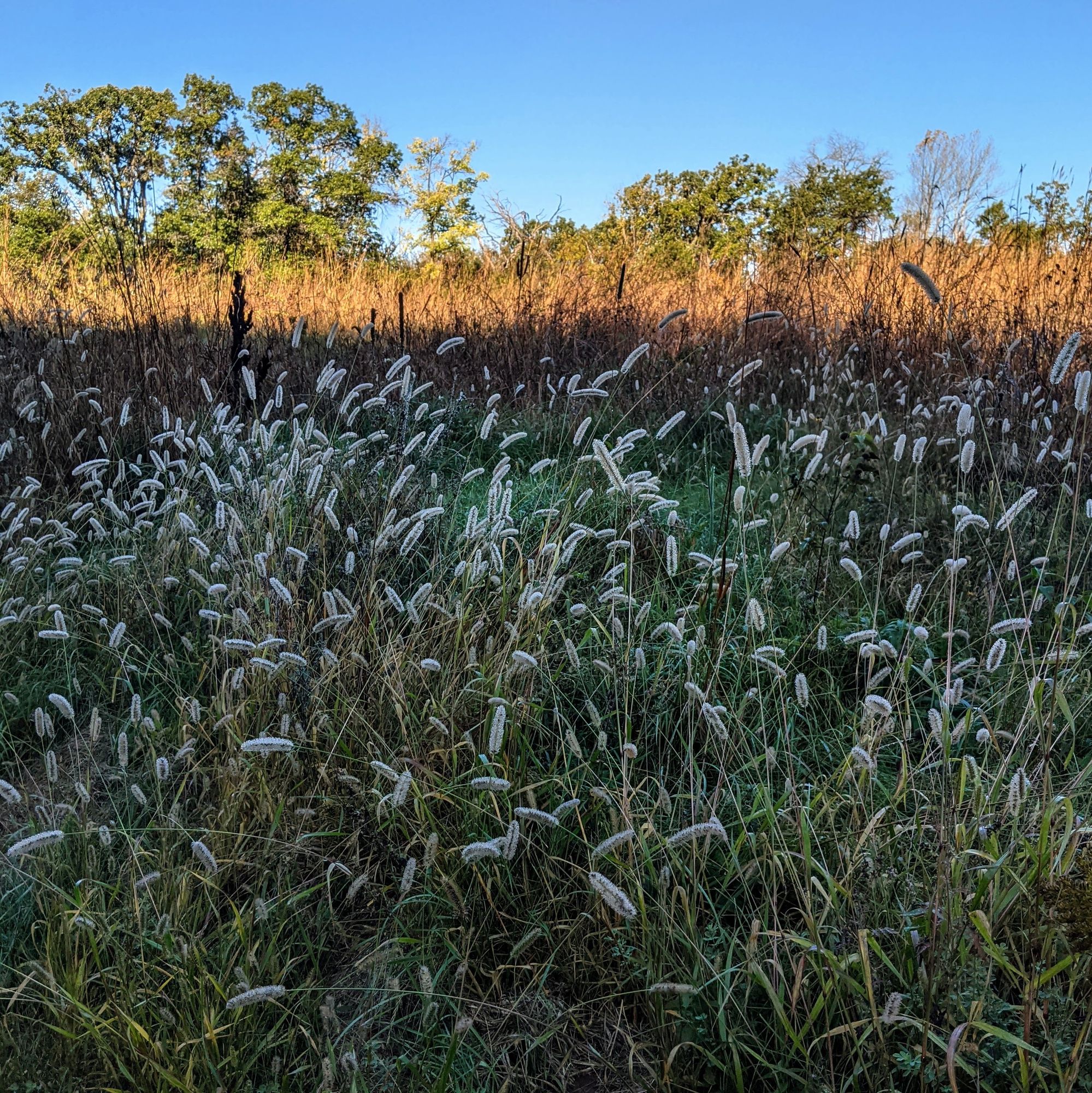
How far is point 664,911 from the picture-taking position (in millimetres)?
1470

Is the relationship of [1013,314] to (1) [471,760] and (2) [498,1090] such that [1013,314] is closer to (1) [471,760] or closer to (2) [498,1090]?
(1) [471,760]

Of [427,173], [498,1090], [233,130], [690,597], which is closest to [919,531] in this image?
[690,597]

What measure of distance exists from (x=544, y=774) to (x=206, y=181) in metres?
27.3

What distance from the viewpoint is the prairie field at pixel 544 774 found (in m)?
1.40

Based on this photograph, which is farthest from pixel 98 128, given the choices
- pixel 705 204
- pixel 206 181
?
pixel 705 204

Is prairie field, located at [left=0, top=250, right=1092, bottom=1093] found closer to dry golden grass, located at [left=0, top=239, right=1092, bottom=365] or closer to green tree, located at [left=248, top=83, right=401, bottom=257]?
dry golden grass, located at [left=0, top=239, right=1092, bottom=365]

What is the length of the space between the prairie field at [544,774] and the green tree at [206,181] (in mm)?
22798

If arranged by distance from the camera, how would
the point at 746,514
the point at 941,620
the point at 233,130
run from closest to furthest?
the point at 941,620 < the point at 746,514 < the point at 233,130

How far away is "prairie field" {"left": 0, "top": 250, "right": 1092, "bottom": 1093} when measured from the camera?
1399 mm

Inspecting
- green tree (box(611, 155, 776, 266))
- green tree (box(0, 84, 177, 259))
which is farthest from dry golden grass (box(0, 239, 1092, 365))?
green tree (box(611, 155, 776, 266))

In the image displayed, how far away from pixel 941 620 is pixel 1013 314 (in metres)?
4.64

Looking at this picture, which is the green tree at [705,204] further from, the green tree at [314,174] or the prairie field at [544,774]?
the prairie field at [544,774]

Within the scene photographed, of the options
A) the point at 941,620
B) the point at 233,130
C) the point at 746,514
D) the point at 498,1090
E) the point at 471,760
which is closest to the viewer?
the point at 498,1090

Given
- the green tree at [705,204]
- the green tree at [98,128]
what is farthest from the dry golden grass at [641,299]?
the green tree at [705,204]
